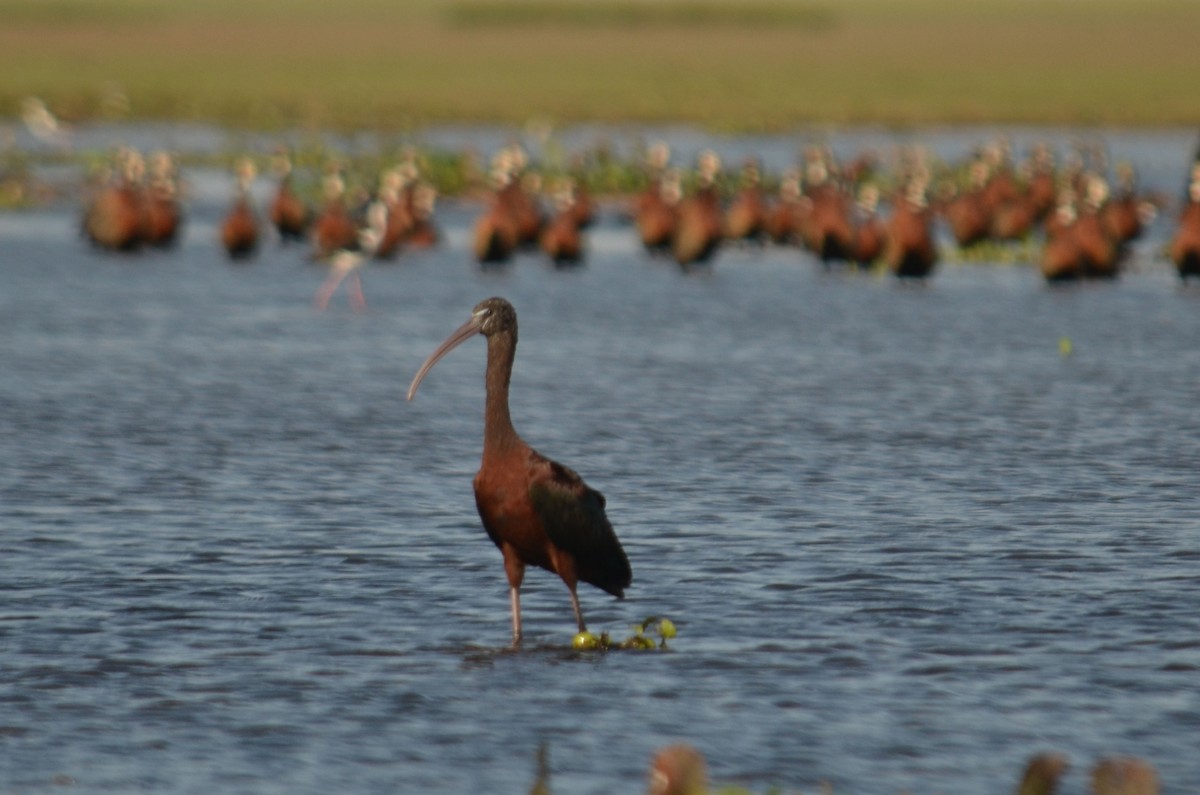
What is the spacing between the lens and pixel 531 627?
10922 mm

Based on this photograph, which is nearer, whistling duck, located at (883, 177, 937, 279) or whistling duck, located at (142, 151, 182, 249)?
whistling duck, located at (883, 177, 937, 279)

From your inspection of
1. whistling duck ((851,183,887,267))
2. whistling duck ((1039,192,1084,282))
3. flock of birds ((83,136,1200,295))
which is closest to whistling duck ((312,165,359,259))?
flock of birds ((83,136,1200,295))

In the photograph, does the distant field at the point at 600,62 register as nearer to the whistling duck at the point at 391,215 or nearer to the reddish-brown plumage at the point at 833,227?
the whistling duck at the point at 391,215

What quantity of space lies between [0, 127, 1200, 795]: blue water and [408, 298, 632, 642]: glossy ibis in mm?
433

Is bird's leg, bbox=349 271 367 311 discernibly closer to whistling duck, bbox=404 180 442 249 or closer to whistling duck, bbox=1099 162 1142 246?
whistling duck, bbox=404 180 442 249

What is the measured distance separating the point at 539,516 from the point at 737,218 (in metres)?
27.4

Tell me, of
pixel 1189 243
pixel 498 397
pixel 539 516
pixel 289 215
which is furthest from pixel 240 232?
pixel 539 516

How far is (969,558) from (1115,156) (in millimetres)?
52105

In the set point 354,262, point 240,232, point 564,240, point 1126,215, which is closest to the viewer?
point 354,262

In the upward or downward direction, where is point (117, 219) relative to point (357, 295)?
upward

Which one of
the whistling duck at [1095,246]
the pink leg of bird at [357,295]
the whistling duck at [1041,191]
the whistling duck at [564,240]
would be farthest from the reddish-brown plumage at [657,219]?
the whistling duck at [1095,246]

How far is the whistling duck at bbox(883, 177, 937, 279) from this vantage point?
31.1m

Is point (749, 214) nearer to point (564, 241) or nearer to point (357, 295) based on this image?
point (564, 241)

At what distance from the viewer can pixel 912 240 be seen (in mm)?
31062
